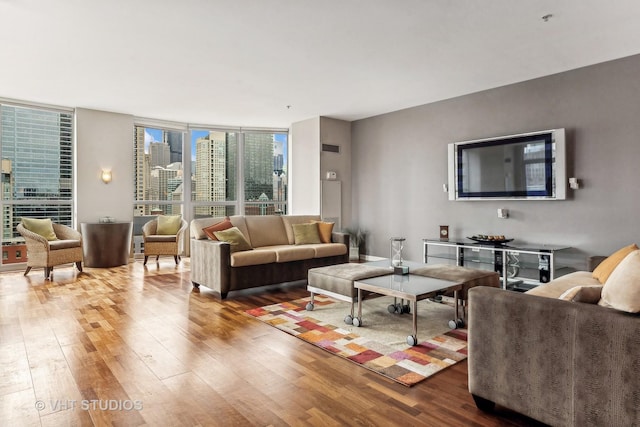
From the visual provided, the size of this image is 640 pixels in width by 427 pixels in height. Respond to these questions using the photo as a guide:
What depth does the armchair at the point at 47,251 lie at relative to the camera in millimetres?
5270

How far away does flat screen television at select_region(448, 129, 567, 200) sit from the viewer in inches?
183

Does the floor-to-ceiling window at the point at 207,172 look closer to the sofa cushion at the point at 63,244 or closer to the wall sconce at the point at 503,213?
the sofa cushion at the point at 63,244

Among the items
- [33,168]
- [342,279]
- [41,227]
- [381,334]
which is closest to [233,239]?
[342,279]

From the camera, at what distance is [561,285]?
9.34 ft

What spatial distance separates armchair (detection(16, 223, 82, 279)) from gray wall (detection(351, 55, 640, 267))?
15.5 ft

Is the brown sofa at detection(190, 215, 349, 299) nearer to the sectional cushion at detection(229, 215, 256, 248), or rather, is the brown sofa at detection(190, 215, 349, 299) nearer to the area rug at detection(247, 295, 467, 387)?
the sectional cushion at detection(229, 215, 256, 248)

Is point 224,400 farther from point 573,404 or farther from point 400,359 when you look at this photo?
point 573,404

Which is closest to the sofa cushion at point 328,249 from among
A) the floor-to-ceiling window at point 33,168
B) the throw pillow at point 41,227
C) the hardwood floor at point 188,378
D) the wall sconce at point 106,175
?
the hardwood floor at point 188,378

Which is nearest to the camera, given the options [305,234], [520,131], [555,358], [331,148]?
[555,358]

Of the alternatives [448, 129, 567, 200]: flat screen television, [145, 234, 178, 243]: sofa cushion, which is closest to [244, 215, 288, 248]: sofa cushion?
[145, 234, 178, 243]: sofa cushion

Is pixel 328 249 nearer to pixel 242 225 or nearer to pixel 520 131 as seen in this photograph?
pixel 242 225

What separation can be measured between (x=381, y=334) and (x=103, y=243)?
5.16 m

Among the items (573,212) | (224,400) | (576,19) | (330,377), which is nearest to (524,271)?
(573,212)

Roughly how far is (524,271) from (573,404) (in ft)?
11.4
